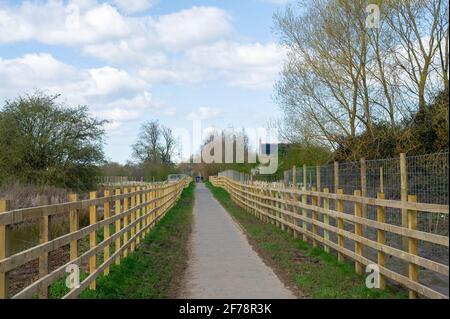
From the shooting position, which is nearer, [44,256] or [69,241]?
[44,256]

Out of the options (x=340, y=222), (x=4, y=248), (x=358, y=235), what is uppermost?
(x=4, y=248)

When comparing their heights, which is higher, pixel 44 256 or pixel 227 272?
pixel 44 256

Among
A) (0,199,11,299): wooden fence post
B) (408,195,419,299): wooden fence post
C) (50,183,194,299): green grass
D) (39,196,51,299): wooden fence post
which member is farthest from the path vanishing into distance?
(0,199,11,299): wooden fence post

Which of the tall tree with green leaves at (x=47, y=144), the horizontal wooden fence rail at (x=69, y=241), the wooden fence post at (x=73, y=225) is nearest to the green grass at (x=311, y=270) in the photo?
the horizontal wooden fence rail at (x=69, y=241)

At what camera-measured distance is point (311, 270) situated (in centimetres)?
949

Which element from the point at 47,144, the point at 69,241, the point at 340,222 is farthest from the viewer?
the point at 47,144

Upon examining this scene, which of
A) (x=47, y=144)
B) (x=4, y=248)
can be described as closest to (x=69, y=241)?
(x=4, y=248)

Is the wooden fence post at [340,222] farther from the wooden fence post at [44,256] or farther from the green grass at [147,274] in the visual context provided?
the wooden fence post at [44,256]

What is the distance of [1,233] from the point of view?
15.7 feet

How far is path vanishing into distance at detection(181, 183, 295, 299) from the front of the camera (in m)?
7.78

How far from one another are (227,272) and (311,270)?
1403 mm

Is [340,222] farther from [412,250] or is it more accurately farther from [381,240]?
[412,250]

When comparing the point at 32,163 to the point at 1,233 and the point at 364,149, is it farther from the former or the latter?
the point at 1,233

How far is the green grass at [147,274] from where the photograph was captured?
25.4 feet
